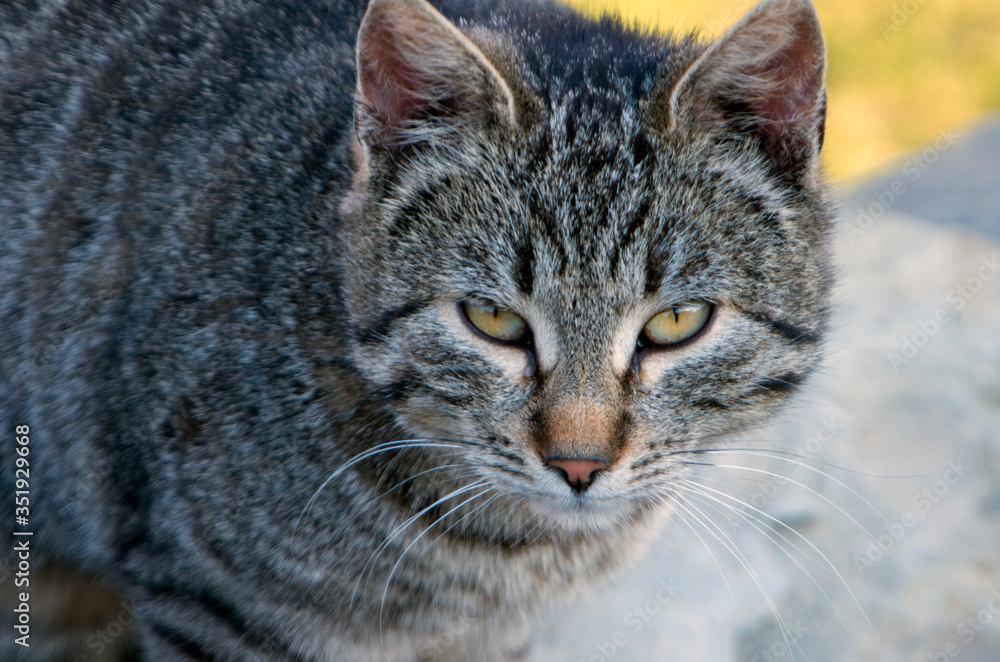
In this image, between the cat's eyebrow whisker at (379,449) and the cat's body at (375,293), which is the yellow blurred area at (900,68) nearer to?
the cat's body at (375,293)

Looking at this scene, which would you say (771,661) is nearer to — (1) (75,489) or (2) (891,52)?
(1) (75,489)

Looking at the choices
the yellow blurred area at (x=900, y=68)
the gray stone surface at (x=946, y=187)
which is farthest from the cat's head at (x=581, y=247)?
the yellow blurred area at (x=900, y=68)

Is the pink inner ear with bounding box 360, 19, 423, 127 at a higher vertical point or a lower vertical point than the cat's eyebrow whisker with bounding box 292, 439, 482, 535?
higher

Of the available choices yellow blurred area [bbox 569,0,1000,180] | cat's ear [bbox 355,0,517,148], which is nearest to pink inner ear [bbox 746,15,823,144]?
cat's ear [bbox 355,0,517,148]

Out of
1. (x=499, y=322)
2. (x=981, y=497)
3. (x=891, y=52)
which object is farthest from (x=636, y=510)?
(x=891, y=52)

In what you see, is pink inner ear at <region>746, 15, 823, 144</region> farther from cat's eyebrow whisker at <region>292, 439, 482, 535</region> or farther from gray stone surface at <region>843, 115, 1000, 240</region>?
gray stone surface at <region>843, 115, 1000, 240</region>

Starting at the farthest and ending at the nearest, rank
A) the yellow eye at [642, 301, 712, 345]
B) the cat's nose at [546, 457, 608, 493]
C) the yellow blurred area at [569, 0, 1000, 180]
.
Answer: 1. the yellow blurred area at [569, 0, 1000, 180]
2. the yellow eye at [642, 301, 712, 345]
3. the cat's nose at [546, 457, 608, 493]

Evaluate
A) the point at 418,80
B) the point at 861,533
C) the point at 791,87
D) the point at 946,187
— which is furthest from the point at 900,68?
the point at 418,80
